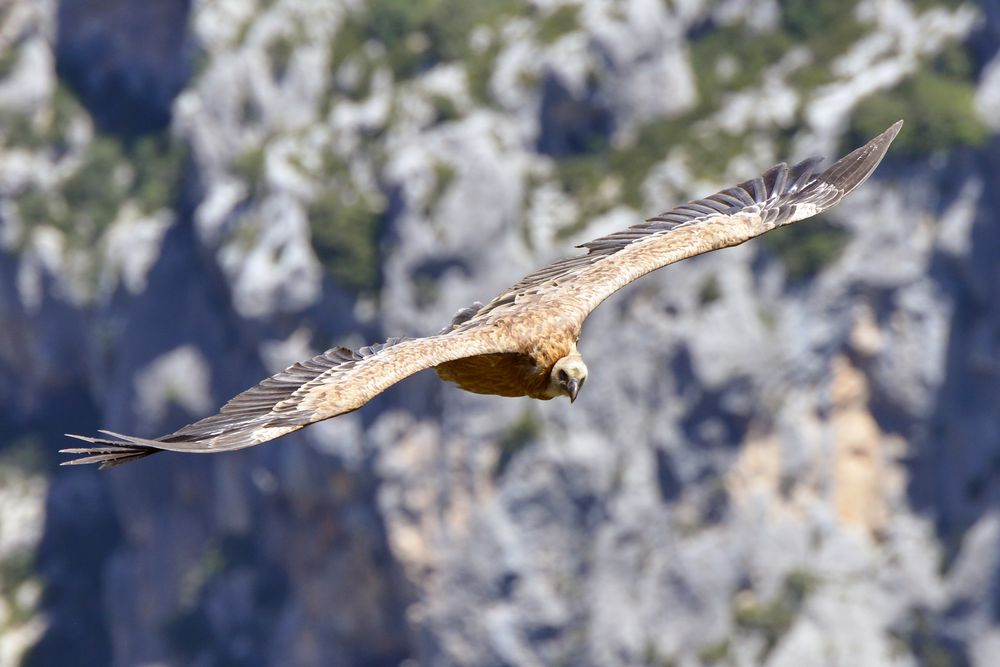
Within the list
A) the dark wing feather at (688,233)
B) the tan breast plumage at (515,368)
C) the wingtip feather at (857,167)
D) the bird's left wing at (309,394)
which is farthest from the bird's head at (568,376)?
the wingtip feather at (857,167)

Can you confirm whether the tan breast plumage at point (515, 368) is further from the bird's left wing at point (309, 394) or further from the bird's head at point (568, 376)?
the bird's left wing at point (309, 394)

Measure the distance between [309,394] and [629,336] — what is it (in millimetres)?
49815

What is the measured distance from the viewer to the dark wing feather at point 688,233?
2180 cm

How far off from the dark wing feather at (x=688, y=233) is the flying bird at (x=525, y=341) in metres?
0.02

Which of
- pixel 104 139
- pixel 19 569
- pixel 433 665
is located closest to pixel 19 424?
pixel 19 569

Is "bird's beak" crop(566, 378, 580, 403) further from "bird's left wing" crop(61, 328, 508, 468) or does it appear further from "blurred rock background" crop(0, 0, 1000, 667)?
"blurred rock background" crop(0, 0, 1000, 667)

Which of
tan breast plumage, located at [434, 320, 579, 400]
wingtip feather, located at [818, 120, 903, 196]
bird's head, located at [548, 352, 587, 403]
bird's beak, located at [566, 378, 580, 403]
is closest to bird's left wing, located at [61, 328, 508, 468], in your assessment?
tan breast plumage, located at [434, 320, 579, 400]

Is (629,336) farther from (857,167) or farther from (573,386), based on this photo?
(573,386)

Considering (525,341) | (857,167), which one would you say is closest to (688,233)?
(857,167)

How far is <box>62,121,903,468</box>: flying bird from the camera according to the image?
1827 centimetres

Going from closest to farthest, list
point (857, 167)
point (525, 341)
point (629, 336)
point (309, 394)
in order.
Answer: point (309, 394) < point (525, 341) < point (857, 167) < point (629, 336)

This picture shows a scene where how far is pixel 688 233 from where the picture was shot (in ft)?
74.1

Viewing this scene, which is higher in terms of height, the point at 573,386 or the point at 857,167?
the point at 857,167

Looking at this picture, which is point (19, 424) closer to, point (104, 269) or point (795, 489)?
point (104, 269)
